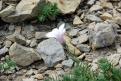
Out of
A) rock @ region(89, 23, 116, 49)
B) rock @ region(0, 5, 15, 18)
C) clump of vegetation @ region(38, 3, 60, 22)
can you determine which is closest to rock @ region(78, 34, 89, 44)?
rock @ region(89, 23, 116, 49)

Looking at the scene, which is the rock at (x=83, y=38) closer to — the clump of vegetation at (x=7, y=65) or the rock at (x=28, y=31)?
the rock at (x=28, y=31)

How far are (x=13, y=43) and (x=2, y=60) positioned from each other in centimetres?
24

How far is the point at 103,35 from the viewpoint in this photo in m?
3.94

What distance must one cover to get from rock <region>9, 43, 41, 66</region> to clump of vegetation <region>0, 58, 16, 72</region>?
76 mm

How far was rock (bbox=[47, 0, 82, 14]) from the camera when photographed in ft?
14.8

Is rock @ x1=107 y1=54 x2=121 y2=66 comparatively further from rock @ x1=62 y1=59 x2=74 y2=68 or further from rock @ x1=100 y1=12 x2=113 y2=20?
rock @ x1=100 y1=12 x2=113 y2=20

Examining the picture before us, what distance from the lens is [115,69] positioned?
11.4 feet

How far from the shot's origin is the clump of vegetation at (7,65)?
3.93 meters

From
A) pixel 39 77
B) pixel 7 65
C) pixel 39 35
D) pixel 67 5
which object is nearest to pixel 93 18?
pixel 67 5

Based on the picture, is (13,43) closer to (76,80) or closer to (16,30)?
(16,30)

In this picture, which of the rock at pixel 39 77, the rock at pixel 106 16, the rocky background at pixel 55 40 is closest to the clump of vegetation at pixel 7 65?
the rocky background at pixel 55 40

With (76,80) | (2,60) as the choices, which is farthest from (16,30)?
(76,80)

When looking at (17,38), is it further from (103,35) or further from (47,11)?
(103,35)

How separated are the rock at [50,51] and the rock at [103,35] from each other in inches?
13.7
